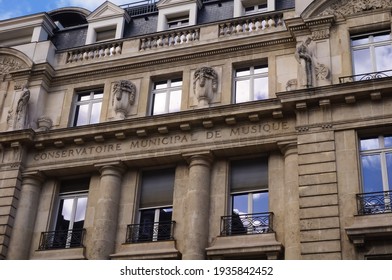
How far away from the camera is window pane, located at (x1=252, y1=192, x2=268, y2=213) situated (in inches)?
765

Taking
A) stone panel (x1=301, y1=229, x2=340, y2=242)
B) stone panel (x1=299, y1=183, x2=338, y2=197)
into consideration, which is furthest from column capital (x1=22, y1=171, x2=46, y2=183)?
stone panel (x1=301, y1=229, x2=340, y2=242)

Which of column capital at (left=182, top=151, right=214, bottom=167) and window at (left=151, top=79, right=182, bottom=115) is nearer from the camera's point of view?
column capital at (left=182, top=151, right=214, bottom=167)

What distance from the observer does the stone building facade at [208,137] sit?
1825 cm

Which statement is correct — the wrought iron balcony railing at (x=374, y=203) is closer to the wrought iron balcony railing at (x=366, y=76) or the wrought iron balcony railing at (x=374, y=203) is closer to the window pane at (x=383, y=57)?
the wrought iron balcony railing at (x=366, y=76)

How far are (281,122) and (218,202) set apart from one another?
3356 millimetres

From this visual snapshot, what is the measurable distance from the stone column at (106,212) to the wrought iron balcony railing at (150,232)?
0.60 m

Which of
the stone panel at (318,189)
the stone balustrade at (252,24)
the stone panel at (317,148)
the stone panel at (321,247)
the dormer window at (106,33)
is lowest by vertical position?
the stone panel at (321,247)

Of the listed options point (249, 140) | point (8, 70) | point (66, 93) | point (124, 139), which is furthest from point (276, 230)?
point (8, 70)

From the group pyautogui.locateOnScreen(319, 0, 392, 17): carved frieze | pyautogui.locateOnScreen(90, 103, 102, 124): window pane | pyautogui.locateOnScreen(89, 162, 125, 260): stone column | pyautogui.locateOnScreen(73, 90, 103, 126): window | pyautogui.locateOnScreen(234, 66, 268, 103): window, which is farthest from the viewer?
pyautogui.locateOnScreen(73, 90, 103, 126): window

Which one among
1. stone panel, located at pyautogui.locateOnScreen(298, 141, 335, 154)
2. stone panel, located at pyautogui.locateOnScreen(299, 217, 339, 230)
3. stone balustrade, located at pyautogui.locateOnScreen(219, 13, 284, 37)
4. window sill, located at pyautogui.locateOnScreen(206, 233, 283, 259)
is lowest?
window sill, located at pyautogui.locateOnScreen(206, 233, 283, 259)

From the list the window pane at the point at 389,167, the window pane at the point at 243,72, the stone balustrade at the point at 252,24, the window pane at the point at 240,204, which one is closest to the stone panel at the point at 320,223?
the window pane at the point at 389,167

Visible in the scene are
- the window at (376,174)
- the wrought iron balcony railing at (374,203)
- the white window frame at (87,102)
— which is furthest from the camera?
the white window frame at (87,102)

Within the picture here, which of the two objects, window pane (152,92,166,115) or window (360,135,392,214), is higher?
window pane (152,92,166,115)

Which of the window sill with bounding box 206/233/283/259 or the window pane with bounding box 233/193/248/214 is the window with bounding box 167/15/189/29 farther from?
the window sill with bounding box 206/233/283/259
